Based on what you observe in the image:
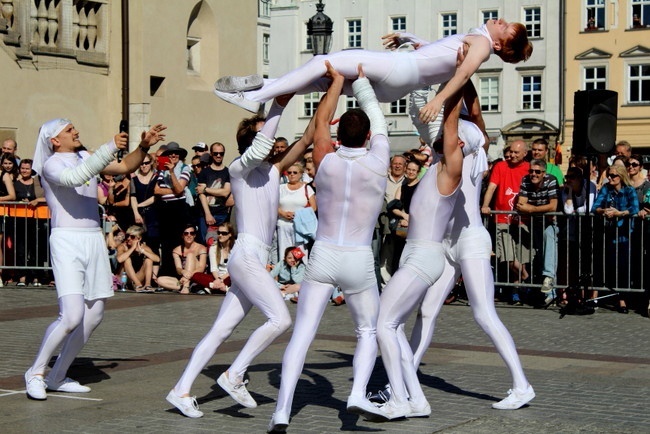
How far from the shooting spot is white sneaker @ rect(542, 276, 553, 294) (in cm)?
1709

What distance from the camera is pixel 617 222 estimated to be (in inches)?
661

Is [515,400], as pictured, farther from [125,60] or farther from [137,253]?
[125,60]

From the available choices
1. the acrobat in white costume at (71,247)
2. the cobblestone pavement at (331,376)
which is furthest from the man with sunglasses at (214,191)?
→ the acrobat in white costume at (71,247)

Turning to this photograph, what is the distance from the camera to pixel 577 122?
16.9 metres

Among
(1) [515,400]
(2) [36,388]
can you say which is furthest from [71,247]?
(1) [515,400]

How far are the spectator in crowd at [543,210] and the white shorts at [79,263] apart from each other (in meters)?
8.24

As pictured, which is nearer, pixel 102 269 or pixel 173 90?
pixel 102 269

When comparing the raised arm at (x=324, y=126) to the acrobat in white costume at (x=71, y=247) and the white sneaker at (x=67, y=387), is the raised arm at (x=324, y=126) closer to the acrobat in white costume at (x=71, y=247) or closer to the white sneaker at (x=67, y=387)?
the acrobat in white costume at (x=71, y=247)

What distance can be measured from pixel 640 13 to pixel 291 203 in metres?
45.3

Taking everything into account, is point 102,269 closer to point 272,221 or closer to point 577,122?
point 272,221

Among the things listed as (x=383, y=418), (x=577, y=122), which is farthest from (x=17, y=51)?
(x=383, y=418)

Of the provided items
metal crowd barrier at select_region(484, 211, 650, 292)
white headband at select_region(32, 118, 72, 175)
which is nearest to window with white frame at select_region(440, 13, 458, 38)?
metal crowd barrier at select_region(484, 211, 650, 292)

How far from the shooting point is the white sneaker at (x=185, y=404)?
8922mm

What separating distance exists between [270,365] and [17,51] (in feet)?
62.9
